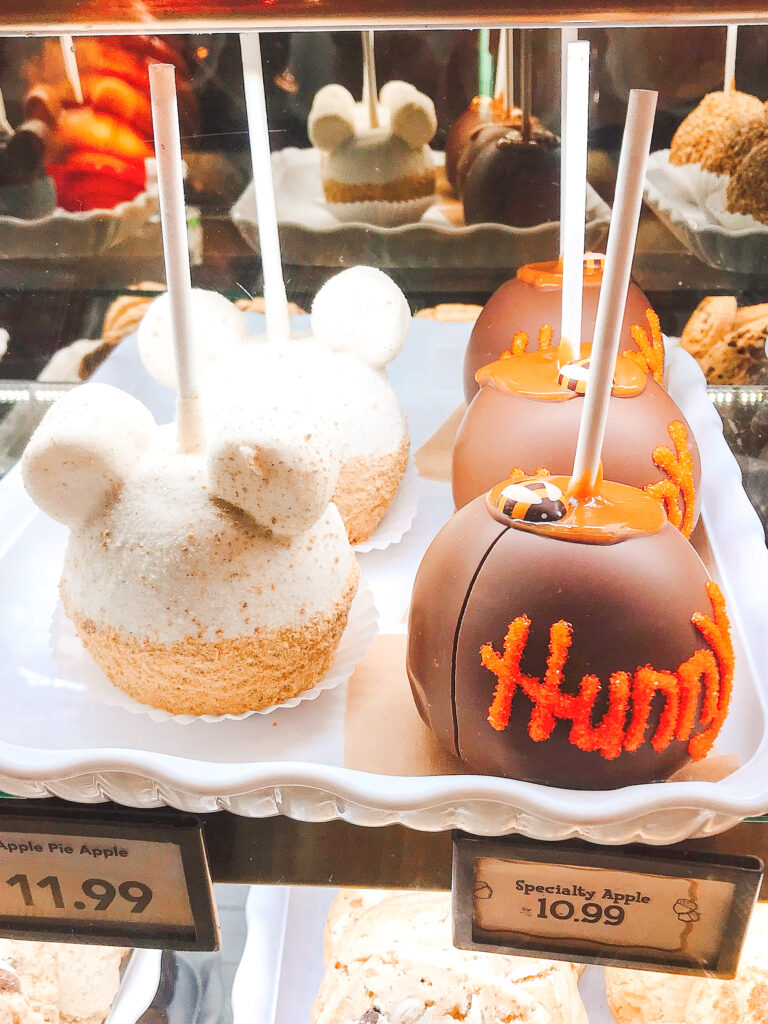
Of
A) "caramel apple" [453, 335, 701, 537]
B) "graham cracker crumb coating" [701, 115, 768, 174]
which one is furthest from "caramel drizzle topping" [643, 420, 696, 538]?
"graham cracker crumb coating" [701, 115, 768, 174]

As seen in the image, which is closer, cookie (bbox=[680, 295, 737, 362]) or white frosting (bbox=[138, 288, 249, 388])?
white frosting (bbox=[138, 288, 249, 388])

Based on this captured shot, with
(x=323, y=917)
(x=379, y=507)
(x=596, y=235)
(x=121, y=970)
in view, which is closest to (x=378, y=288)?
(x=379, y=507)

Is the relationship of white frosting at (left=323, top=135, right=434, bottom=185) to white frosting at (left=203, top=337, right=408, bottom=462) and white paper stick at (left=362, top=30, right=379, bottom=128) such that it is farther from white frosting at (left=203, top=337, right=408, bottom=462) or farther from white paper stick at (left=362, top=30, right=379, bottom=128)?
white frosting at (left=203, top=337, right=408, bottom=462)

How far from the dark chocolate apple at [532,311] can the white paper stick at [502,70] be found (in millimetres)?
202

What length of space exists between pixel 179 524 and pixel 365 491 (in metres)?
0.30

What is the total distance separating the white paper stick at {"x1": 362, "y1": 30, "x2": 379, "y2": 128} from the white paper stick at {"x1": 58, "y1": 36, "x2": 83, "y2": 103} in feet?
1.03

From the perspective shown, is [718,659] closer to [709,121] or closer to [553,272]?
[553,272]

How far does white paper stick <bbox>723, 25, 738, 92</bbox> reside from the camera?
3.28ft

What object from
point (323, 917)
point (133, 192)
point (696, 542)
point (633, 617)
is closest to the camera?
point (633, 617)

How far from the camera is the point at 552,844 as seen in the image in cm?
61

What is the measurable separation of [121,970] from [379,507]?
1.93 ft

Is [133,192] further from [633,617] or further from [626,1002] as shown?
[626,1002]

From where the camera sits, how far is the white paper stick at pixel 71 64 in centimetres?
102

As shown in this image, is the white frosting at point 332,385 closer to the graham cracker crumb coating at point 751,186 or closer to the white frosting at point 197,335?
the white frosting at point 197,335
